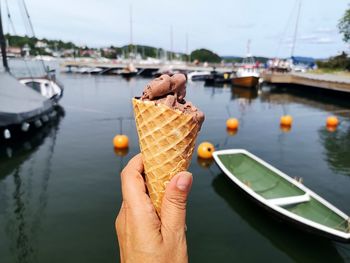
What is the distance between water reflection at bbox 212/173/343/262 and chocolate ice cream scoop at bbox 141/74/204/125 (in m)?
7.62

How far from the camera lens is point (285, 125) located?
23453 millimetres

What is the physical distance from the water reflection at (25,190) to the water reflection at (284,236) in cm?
733

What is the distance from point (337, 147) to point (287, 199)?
39.8 feet

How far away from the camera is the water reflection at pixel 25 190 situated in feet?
28.4

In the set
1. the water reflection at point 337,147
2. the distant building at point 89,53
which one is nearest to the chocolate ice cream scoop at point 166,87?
the water reflection at point 337,147

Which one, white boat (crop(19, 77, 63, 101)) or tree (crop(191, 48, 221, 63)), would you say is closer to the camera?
white boat (crop(19, 77, 63, 101))

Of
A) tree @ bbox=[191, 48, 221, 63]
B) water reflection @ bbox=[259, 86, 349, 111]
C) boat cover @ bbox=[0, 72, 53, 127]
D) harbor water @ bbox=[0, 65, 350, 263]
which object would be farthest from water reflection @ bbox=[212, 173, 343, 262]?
tree @ bbox=[191, 48, 221, 63]

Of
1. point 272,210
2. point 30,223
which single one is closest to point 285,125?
point 272,210

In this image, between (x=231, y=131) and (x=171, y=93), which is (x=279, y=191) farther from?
(x=231, y=131)

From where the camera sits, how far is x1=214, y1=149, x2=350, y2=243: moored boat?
798 cm

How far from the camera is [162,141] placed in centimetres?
266

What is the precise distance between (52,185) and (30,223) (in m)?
2.81

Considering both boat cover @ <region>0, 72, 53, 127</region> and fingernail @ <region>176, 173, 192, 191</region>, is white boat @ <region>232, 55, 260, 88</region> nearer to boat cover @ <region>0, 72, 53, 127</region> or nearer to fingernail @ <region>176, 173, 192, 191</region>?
boat cover @ <region>0, 72, 53, 127</region>

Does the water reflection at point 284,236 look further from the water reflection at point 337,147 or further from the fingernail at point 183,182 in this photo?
the fingernail at point 183,182
